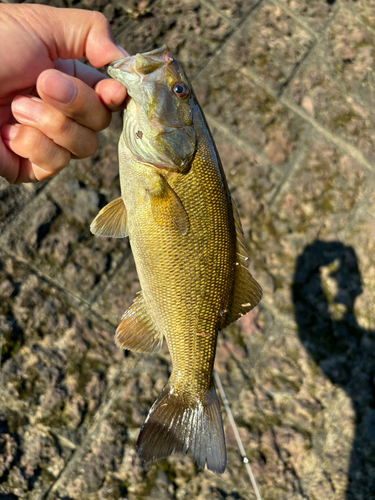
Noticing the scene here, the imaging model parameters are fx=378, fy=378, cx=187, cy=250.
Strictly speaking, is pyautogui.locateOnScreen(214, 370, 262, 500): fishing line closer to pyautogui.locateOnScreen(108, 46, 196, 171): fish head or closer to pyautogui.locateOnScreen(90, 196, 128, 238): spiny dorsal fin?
pyautogui.locateOnScreen(90, 196, 128, 238): spiny dorsal fin

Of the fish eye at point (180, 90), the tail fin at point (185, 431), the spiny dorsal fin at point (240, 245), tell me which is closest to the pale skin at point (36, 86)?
the fish eye at point (180, 90)

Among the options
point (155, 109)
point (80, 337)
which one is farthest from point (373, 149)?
point (80, 337)

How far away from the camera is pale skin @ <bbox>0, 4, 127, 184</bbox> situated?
4.89 ft

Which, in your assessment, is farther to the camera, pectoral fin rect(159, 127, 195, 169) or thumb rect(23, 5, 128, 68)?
thumb rect(23, 5, 128, 68)

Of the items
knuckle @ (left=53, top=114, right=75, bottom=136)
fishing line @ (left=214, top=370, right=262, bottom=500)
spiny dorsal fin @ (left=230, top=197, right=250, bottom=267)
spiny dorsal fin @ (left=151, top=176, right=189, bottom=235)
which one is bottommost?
fishing line @ (left=214, top=370, right=262, bottom=500)

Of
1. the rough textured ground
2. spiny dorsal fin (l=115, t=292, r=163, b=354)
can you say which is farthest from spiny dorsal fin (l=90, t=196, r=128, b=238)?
the rough textured ground

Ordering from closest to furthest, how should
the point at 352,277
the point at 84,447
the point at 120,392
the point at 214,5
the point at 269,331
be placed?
the point at 84,447 < the point at 120,392 < the point at 269,331 < the point at 352,277 < the point at 214,5

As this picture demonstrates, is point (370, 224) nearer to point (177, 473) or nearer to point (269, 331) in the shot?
point (269, 331)

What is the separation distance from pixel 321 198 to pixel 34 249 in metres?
2.24

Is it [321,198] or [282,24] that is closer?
[321,198]

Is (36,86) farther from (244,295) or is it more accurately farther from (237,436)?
(237,436)

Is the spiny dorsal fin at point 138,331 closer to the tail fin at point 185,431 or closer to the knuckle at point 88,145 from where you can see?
the tail fin at point 185,431

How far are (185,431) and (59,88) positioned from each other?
1.39 meters

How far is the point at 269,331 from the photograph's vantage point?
2.71 m
